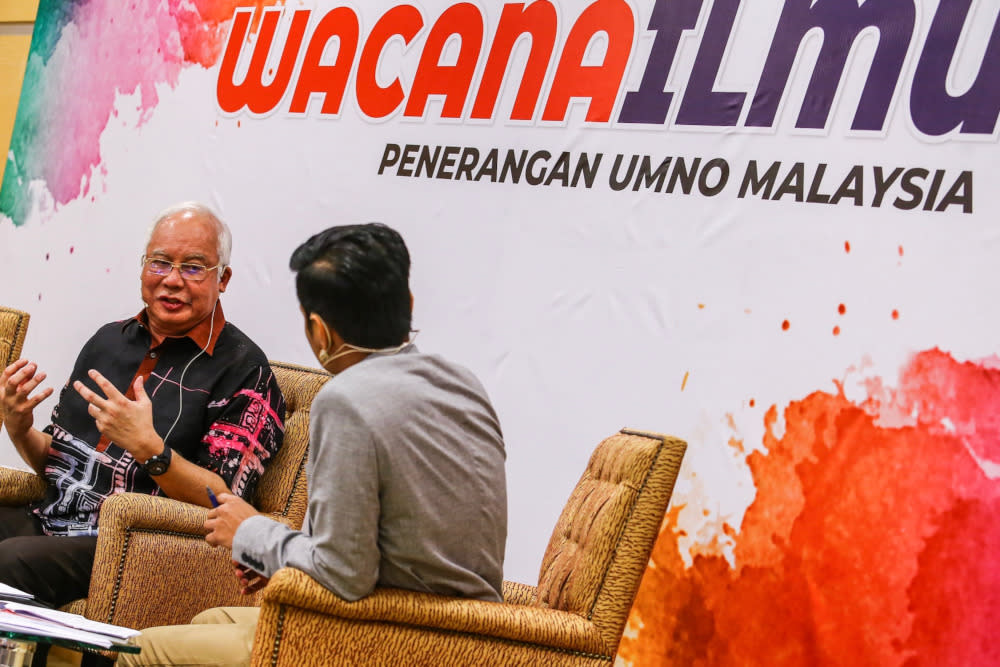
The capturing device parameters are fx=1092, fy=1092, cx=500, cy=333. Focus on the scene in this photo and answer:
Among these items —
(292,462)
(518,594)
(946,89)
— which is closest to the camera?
(518,594)

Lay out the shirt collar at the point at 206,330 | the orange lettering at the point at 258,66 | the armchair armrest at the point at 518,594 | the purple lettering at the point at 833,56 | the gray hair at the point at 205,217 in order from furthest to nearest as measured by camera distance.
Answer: the orange lettering at the point at 258,66 → the gray hair at the point at 205,217 → the shirt collar at the point at 206,330 → the purple lettering at the point at 833,56 → the armchair armrest at the point at 518,594

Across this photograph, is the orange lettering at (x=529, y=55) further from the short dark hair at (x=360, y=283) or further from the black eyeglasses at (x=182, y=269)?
the short dark hair at (x=360, y=283)

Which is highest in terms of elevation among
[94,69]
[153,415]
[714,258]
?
[94,69]

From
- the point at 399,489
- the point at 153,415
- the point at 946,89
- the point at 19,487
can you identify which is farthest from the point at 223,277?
the point at 946,89

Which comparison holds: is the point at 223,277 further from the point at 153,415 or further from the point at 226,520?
the point at 226,520

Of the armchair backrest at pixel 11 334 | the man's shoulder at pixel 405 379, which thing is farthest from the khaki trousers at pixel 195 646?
the armchair backrest at pixel 11 334

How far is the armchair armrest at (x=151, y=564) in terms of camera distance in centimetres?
261

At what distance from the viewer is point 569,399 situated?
3262 millimetres

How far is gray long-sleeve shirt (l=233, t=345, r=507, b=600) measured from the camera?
1.87m

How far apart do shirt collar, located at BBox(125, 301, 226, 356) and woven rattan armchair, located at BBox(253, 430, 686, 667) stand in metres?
1.28

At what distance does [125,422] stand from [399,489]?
116cm

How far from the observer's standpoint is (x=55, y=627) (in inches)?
70.3

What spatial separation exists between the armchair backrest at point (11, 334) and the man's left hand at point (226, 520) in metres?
1.75

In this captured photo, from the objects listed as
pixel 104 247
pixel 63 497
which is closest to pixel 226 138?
pixel 104 247
